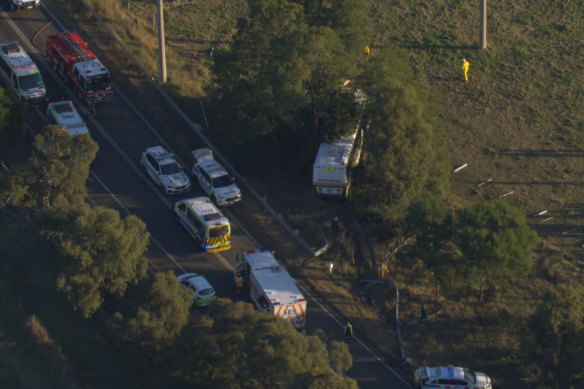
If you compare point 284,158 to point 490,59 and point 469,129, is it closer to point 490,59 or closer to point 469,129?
point 469,129

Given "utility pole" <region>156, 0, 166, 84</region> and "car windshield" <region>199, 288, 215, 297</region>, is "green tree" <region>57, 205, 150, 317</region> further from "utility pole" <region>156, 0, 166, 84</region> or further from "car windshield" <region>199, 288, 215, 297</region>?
"utility pole" <region>156, 0, 166, 84</region>

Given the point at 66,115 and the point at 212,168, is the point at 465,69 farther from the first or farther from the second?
the point at 66,115

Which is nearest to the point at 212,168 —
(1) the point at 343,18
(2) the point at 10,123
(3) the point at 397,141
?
(3) the point at 397,141

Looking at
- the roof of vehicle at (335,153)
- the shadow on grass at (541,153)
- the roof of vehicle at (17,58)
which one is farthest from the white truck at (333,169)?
the roof of vehicle at (17,58)

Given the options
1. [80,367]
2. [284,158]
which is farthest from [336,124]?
[80,367]

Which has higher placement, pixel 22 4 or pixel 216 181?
pixel 22 4

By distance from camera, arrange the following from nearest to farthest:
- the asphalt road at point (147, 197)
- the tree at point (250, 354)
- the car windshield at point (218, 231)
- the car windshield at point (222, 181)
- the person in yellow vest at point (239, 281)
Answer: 1. the tree at point (250, 354)
2. the asphalt road at point (147, 197)
3. the person in yellow vest at point (239, 281)
4. the car windshield at point (218, 231)
5. the car windshield at point (222, 181)

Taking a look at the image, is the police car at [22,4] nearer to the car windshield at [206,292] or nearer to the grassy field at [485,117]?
the grassy field at [485,117]
